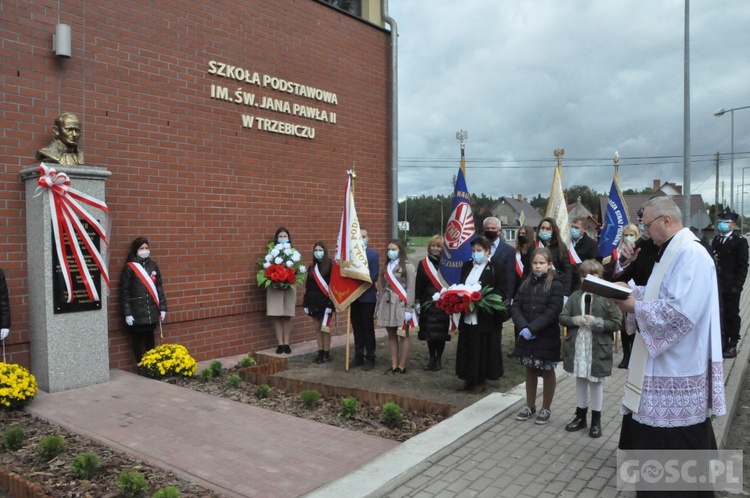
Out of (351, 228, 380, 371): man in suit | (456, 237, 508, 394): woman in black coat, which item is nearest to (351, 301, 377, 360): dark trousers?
(351, 228, 380, 371): man in suit

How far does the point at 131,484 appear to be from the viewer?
4.05m

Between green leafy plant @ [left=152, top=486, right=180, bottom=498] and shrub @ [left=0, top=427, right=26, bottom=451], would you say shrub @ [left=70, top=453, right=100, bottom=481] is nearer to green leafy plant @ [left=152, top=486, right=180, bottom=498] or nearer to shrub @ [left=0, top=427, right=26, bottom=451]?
green leafy plant @ [left=152, top=486, right=180, bottom=498]

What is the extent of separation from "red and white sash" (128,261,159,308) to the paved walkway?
140cm

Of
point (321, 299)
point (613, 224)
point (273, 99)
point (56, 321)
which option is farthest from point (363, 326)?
point (613, 224)

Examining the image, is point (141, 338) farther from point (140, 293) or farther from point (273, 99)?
point (273, 99)

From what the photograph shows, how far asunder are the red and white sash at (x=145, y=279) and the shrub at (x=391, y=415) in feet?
12.1

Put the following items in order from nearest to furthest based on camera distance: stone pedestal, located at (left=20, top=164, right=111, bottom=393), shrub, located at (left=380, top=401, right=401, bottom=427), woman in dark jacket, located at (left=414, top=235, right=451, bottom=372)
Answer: shrub, located at (left=380, top=401, right=401, bottom=427), stone pedestal, located at (left=20, top=164, right=111, bottom=393), woman in dark jacket, located at (left=414, top=235, right=451, bottom=372)

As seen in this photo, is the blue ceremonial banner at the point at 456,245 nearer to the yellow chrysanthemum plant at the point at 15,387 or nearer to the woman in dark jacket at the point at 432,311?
the woman in dark jacket at the point at 432,311

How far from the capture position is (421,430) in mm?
5824

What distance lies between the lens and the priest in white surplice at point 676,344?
11.9 feet

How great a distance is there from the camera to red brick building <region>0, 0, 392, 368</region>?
23.0 feet

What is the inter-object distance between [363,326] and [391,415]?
9.13 feet

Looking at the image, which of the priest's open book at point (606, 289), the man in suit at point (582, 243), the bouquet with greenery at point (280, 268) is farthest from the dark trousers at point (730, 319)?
the bouquet with greenery at point (280, 268)

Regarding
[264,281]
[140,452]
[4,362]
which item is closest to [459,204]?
[264,281]
